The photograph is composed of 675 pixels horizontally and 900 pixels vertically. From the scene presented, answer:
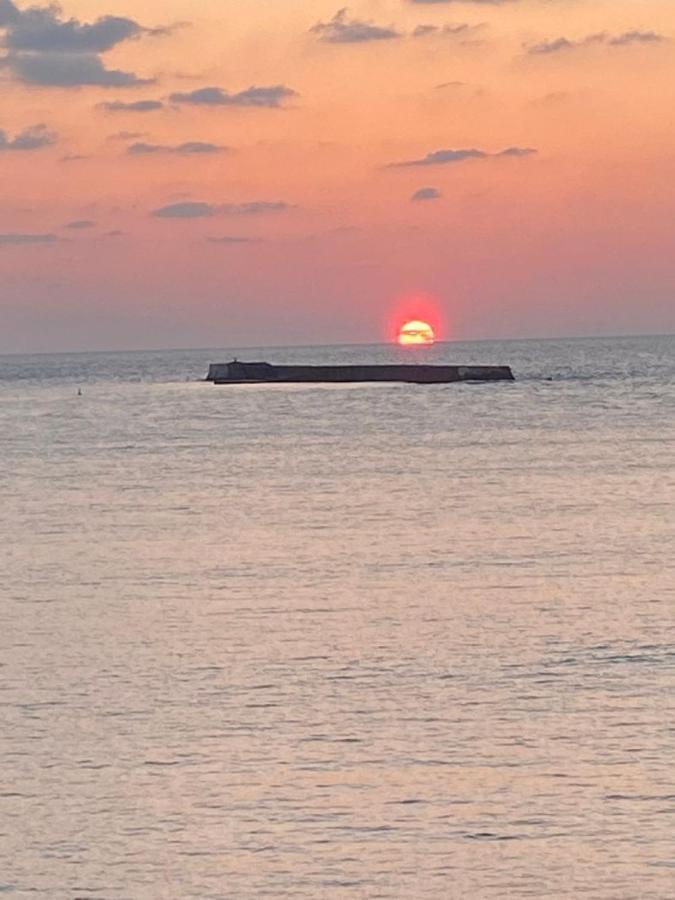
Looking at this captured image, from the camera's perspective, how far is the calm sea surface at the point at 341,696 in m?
16.9

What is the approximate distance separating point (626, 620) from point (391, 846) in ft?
42.6

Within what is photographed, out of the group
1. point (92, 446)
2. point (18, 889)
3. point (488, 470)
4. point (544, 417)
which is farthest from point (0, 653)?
point (544, 417)

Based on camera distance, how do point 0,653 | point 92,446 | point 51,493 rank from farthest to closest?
point 92,446
point 51,493
point 0,653

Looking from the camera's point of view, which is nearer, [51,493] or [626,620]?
[626,620]

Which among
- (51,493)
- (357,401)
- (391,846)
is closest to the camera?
(391,846)

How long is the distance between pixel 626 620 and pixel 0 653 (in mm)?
9984

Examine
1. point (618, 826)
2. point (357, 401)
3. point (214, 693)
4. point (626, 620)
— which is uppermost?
point (618, 826)

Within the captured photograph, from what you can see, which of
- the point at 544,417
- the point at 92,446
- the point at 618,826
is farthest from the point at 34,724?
the point at 544,417

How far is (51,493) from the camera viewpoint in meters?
62.9

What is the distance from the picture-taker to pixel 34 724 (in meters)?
22.5

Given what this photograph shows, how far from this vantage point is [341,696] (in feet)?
78.1

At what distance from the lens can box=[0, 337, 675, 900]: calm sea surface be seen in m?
16.9

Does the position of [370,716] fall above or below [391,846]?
below

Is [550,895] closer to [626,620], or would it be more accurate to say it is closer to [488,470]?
[626,620]
